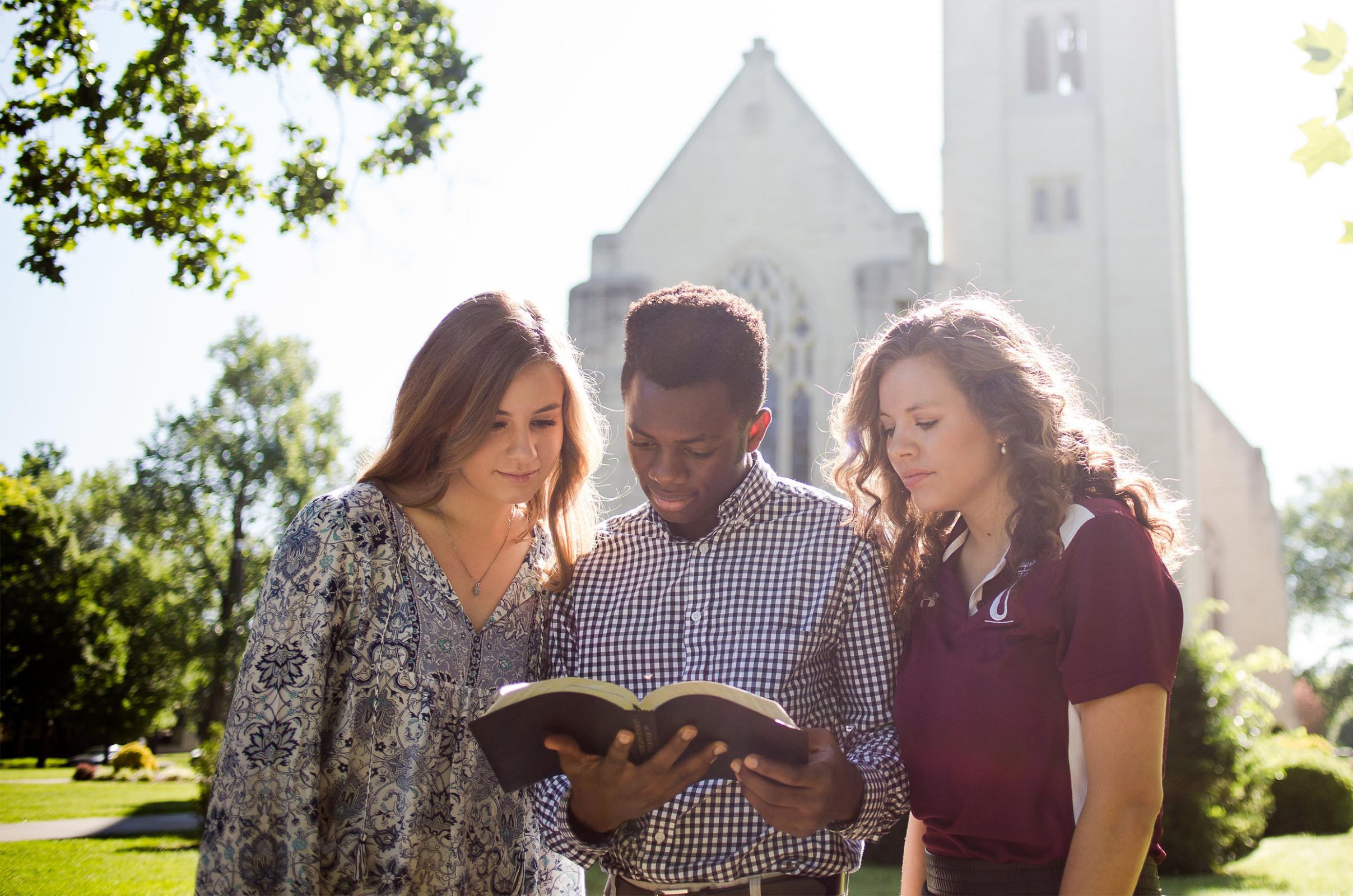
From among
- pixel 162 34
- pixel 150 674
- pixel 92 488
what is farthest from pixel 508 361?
pixel 92 488

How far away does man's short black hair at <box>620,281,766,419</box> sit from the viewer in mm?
3117

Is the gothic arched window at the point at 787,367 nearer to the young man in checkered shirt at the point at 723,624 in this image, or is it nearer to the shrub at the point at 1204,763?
the shrub at the point at 1204,763

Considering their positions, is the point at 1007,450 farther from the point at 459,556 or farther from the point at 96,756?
the point at 96,756

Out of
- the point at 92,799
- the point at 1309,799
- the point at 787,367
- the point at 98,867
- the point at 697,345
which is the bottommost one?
the point at 92,799

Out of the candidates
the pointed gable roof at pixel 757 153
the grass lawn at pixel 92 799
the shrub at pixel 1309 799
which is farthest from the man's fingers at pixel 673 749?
the pointed gable roof at pixel 757 153

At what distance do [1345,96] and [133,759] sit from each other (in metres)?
28.4

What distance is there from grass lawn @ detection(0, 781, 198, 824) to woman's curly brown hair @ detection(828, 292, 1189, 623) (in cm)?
794

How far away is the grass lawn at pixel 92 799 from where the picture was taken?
34.7 feet

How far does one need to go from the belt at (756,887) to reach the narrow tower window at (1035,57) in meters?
21.7

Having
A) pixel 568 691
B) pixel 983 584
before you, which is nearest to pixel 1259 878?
pixel 983 584

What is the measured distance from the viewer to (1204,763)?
11391 millimetres

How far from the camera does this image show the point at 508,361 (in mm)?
3025

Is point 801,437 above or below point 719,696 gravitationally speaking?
above

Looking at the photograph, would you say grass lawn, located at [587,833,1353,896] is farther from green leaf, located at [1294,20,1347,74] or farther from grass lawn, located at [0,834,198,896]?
green leaf, located at [1294,20,1347,74]
